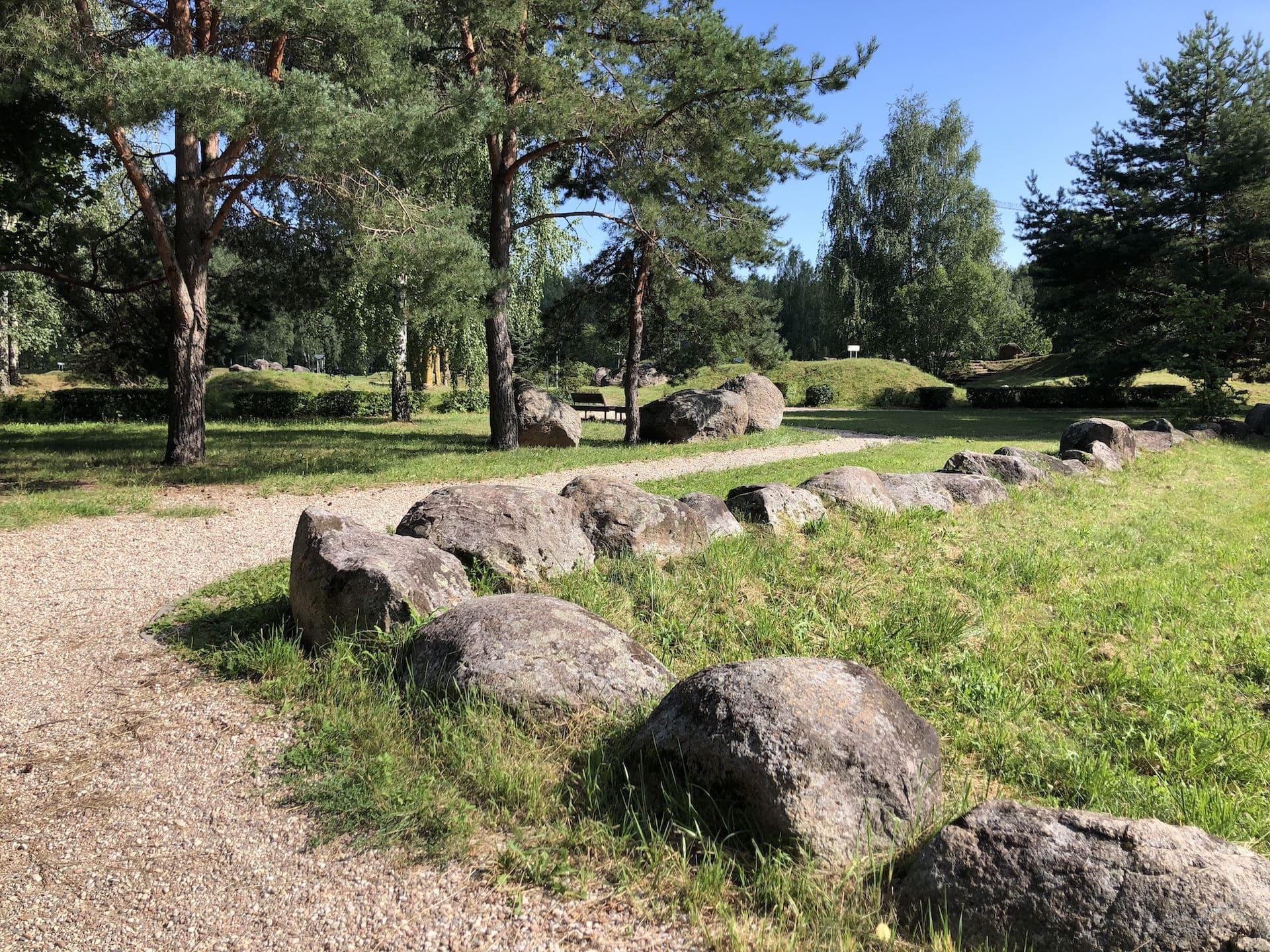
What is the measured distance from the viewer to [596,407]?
73.9 ft

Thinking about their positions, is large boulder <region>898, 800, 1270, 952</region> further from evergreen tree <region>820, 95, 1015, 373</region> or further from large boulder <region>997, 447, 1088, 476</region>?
evergreen tree <region>820, 95, 1015, 373</region>

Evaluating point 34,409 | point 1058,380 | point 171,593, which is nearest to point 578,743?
point 171,593

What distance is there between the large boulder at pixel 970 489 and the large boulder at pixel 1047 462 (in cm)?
139

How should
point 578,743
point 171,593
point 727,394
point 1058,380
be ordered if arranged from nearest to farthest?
point 578,743 < point 171,593 < point 727,394 < point 1058,380

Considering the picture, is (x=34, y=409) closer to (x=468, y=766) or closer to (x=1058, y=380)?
(x=468, y=766)

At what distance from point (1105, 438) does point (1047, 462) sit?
2.68m

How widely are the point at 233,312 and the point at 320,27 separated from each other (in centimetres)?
736

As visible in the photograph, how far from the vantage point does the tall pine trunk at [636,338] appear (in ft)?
48.1

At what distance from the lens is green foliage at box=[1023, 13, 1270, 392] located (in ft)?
66.0

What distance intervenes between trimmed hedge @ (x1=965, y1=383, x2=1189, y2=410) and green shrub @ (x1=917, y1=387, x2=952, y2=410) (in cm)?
116

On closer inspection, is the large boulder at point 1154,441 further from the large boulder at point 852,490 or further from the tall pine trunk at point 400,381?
the tall pine trunk at point 400,381

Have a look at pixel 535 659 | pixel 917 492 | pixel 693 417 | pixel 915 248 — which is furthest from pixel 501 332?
pixel 915 248

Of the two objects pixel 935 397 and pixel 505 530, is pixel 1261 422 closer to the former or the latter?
pixel 935 397

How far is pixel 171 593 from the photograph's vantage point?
521cm
